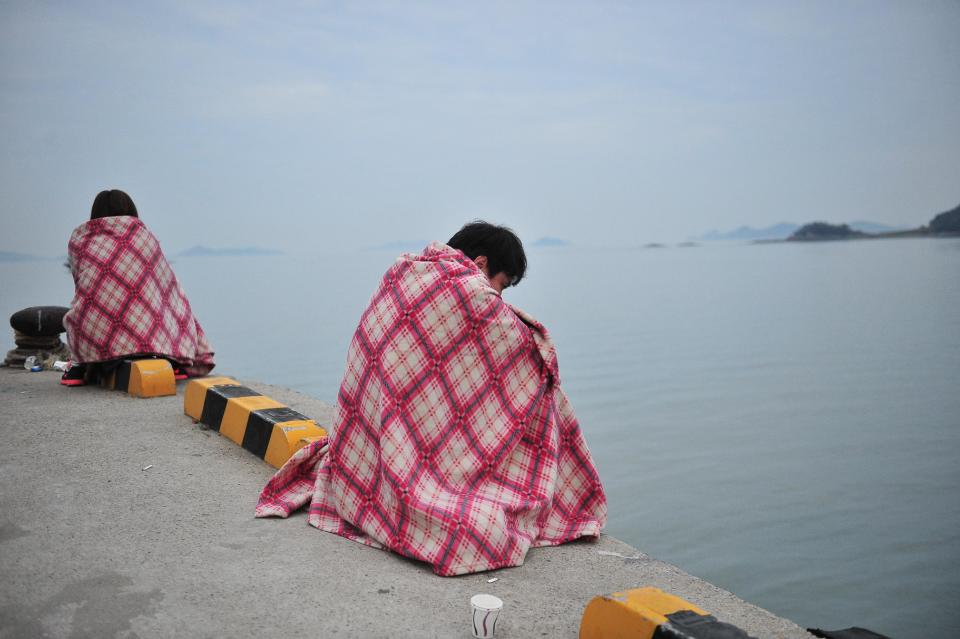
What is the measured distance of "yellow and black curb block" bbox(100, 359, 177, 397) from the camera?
6695 millimetres

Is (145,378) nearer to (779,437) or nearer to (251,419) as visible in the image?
(251,419)

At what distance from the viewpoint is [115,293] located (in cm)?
687

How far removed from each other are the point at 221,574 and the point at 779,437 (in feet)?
26.0

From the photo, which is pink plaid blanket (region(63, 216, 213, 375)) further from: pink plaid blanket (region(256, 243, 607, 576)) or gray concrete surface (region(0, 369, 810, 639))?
pink plaid blanket (region(256, 243, 607, 576))

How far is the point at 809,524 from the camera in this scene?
22.2 ft

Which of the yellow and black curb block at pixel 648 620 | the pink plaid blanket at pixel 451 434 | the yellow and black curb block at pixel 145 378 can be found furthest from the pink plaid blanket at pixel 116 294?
the yellow and black curb block at pixel 648 620

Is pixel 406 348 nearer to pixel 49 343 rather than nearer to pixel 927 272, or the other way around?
pixel 49 343

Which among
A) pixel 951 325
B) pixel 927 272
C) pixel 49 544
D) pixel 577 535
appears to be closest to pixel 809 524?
pixel 577 535

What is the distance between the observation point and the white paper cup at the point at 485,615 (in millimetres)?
2689

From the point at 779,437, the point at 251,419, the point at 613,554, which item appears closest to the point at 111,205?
the point at 251,419

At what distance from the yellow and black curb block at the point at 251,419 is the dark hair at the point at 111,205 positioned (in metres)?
2.01

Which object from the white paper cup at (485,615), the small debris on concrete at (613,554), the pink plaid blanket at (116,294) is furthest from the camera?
the pink plaid blanket at (116,294)

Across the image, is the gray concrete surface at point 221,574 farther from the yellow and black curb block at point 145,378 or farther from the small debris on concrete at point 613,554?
the yellow and black curb block at point 145,378

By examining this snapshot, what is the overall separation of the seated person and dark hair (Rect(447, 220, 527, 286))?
13.6ft
